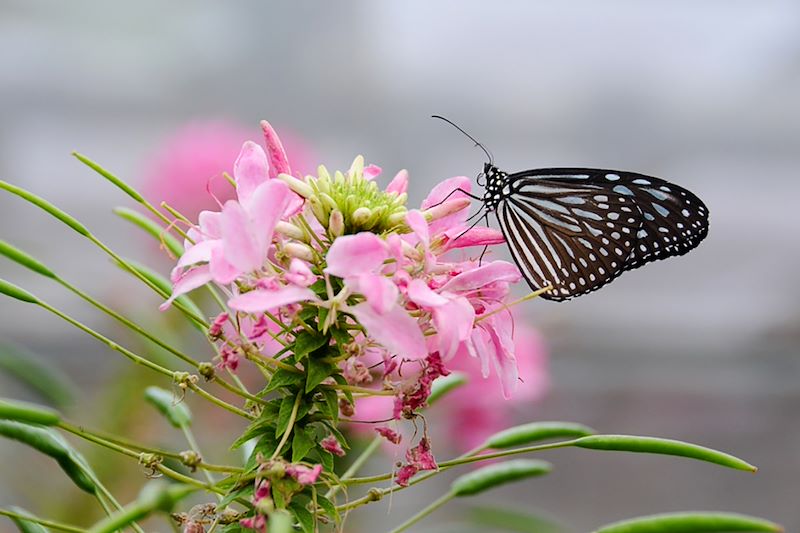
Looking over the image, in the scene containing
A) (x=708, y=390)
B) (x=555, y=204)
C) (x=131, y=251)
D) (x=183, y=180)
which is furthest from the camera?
(x=708, y=390)

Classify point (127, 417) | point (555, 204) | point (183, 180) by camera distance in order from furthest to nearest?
point (183, 180) → point (127, 417) → point (555, 204)

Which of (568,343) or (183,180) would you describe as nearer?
(183,180)

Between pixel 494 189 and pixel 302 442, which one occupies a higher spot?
pixel 494 189

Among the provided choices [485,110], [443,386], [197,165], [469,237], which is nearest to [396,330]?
[469,237]

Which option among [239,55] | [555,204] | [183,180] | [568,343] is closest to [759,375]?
[568,343]

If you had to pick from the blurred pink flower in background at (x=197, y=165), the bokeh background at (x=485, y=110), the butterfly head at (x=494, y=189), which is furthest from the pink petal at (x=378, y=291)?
the bokeh background at (x=485, y=110)

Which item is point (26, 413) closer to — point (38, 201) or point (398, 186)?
point (38, 201)

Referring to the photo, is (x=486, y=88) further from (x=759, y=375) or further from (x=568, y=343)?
(x=759, y=375)


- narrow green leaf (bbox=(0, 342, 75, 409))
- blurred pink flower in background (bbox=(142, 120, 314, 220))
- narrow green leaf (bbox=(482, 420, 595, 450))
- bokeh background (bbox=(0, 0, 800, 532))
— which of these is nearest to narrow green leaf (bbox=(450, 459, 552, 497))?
narrow green leaf (bbox=(482, 420, 595, 450))
